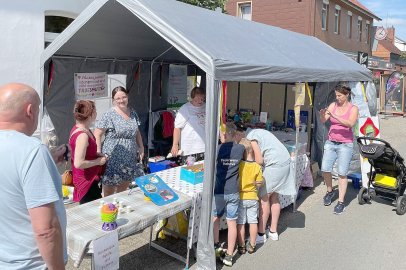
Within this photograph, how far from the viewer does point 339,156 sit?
18.1 feet

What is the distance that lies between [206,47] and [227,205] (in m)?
1.54

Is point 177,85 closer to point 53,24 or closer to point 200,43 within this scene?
point 53,24

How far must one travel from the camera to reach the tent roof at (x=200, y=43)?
12.3 ft

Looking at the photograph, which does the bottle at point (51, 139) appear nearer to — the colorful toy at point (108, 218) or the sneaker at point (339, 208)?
the colorful toy at point (108, 218)

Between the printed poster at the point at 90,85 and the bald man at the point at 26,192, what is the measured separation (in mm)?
4223

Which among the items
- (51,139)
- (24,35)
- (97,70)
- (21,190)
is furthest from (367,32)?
(21,190)

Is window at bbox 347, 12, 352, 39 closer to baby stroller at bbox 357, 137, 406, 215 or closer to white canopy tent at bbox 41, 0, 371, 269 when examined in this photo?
white canopy tent at bbox 41, 0, 371, 269

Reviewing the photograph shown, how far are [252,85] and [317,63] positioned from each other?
2.05 m

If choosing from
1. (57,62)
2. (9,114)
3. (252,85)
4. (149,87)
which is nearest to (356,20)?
(252,85)

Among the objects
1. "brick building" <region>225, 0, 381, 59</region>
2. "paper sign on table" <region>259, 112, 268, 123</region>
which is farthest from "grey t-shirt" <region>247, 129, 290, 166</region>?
"brick building" <region>225, 0, 381, 59</region>

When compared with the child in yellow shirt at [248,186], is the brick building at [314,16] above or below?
above

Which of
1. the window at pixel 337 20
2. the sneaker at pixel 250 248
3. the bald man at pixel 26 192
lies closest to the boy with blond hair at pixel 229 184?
the sneaker at pixel 250 248

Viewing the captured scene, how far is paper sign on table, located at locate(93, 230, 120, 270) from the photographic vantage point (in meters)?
2.66

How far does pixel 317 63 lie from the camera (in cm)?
598
